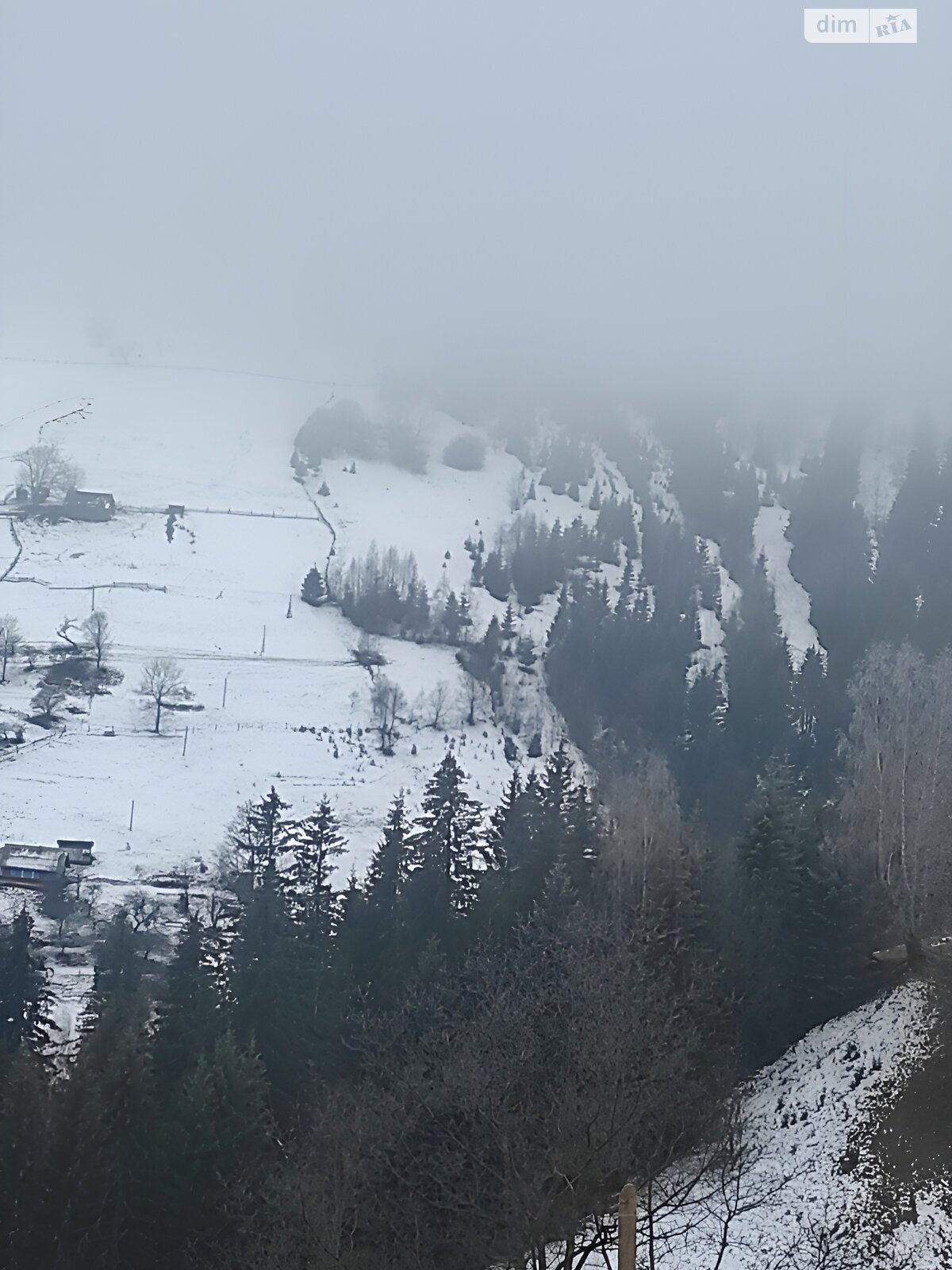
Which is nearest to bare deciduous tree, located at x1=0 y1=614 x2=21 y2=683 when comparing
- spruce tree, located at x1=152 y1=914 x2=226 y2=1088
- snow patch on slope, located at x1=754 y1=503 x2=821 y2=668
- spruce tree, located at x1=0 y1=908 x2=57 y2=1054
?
spruce tree, located at x1=0 y1=908 x2=57 y2=1054

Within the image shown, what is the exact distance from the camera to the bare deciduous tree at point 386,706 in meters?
78.7

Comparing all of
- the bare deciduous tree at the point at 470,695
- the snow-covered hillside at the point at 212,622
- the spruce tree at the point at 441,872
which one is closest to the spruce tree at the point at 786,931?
the spruce tree at the point at 441,872

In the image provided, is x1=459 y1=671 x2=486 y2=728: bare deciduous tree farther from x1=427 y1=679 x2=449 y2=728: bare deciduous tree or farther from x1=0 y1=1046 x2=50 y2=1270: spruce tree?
x1=0 y1=1046 x2=50 y2=1270: spruce tree

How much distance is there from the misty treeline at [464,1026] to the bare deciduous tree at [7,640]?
4727cm

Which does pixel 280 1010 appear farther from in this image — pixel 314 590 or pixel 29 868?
pixel 314 590

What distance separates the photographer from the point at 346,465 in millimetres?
140625

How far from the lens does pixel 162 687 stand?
80125 millimetres

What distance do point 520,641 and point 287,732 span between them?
85.9 ft

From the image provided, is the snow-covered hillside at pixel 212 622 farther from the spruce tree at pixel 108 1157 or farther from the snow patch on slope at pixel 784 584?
the snow patch on slope at pixel 784 584

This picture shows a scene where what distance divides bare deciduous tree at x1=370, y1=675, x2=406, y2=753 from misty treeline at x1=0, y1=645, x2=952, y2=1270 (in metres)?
33.9

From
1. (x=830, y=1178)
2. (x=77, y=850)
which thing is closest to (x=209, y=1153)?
(x=830, y=1178)

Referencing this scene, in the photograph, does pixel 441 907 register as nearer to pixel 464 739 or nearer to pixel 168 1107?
pixel 168 1107

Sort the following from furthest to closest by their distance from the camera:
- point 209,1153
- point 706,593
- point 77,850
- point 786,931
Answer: point 706,593
point 77,850
point 786,931
point 209,1153

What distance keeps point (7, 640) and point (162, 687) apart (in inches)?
569
